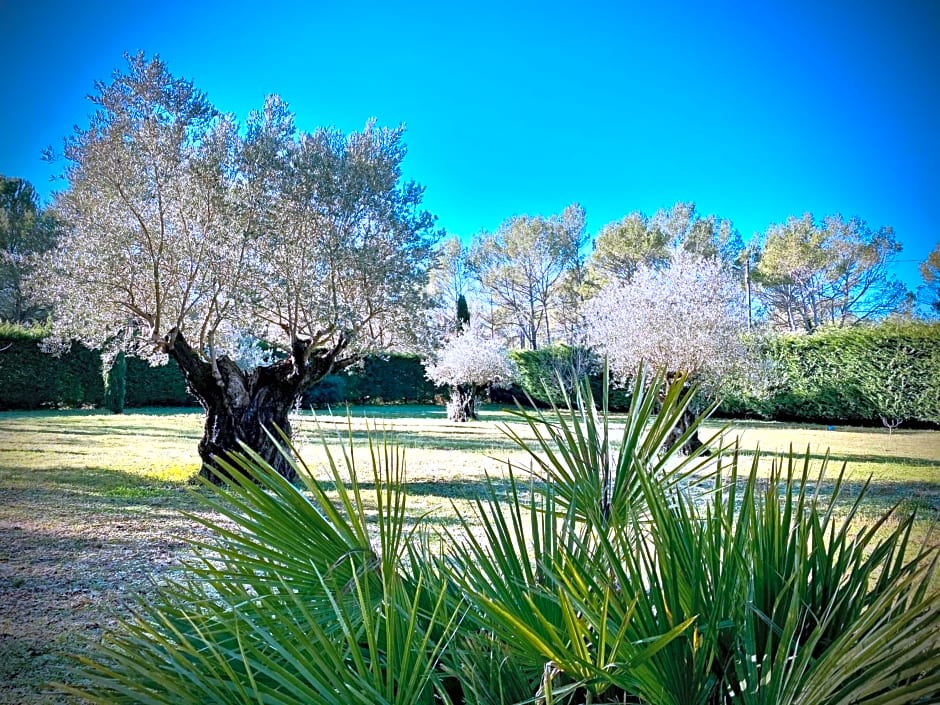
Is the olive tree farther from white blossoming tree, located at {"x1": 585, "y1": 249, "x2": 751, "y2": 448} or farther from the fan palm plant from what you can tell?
the fan palm plant

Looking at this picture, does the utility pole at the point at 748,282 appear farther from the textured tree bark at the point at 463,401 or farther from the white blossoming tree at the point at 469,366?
the textured tree bark at the point at 463,401

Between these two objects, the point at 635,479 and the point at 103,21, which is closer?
the point at 635,479

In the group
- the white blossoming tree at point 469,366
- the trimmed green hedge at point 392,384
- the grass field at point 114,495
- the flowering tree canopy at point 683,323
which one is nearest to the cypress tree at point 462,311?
the white blossoming tree at point 469,366

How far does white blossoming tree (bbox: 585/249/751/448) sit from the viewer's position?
5867 mm

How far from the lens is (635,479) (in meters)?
0.75

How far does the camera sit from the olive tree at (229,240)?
4004 mm

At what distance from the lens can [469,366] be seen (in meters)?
10.5

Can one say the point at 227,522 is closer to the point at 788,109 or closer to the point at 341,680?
the point at 341,680

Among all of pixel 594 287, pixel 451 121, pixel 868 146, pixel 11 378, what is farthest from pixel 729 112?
pixel 11 378

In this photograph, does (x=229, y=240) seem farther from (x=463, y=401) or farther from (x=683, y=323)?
(x=463, y=401)

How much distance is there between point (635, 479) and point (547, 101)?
616 centimetres

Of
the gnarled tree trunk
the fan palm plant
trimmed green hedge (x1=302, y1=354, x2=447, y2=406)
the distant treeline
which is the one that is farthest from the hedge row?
the fan palm plant

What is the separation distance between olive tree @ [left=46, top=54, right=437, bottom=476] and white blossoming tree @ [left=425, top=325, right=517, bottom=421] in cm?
533

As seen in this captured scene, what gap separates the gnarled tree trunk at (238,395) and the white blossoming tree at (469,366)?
5415 mm
